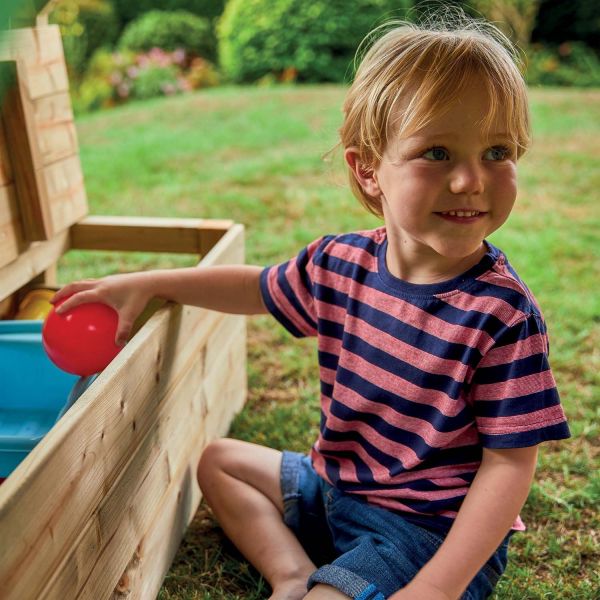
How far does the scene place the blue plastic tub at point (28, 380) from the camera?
1643mm

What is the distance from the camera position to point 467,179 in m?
1.16

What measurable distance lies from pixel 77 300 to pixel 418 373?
63cm

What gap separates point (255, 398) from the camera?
2.18 m

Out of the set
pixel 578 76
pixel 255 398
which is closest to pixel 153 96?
pixel 578 76

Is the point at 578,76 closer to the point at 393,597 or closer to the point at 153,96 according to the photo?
the point at 153,96

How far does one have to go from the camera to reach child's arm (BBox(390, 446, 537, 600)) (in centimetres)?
116

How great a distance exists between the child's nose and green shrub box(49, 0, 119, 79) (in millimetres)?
7799

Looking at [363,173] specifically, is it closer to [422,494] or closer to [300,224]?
[422,494]

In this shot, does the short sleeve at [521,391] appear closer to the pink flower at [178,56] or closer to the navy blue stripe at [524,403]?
the navy blue stripe at [524,403]

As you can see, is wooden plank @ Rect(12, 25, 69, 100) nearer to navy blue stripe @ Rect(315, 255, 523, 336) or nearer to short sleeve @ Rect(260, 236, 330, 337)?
short sleeve @ Rect(260, 236, 330, 337)

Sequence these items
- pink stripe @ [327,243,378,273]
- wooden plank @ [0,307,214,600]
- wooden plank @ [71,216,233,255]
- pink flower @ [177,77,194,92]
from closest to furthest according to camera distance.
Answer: wooden plank @ [0,307,214,600] → pink stripe @ [327,243,378,273] → wooden plank @ [71,216,233,255] → pink flower @ [177,77,194,92]

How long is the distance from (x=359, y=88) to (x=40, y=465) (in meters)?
0.79

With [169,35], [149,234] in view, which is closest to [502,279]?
[149,234]

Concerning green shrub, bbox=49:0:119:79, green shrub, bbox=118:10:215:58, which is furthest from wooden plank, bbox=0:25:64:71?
green shrub, bbox=118:10:215:58
